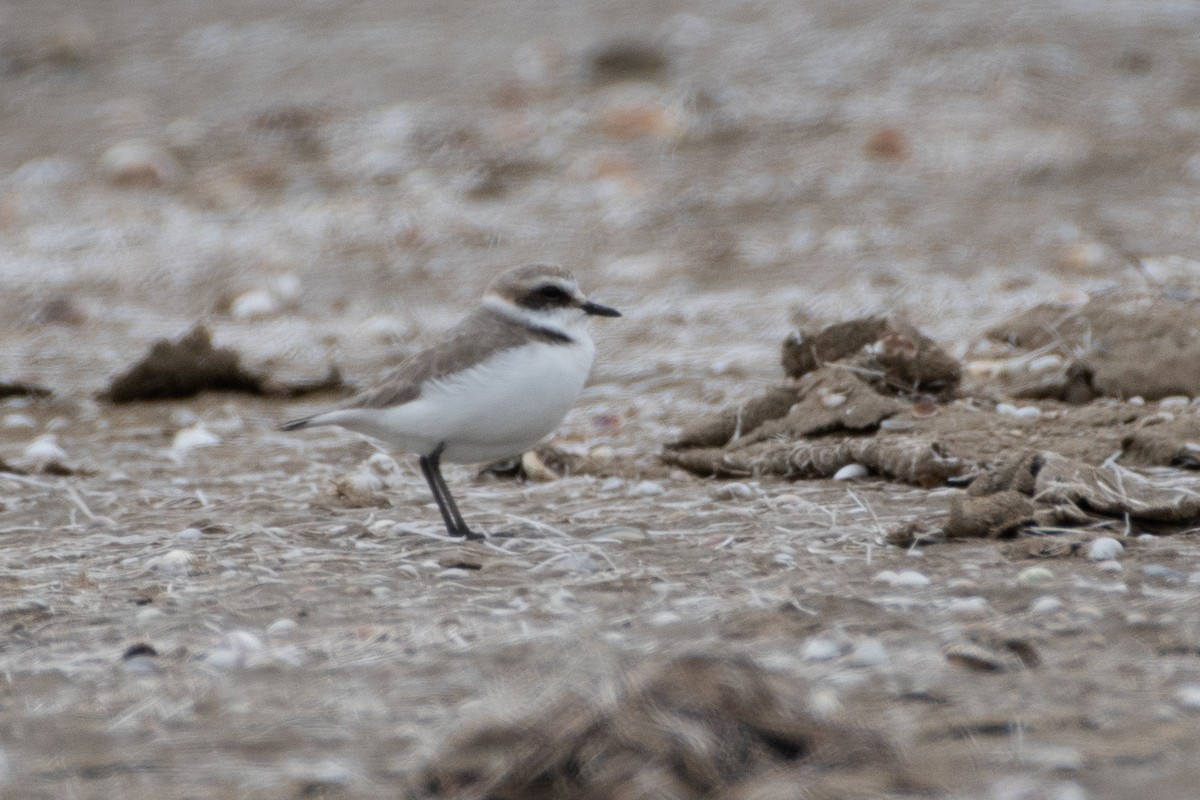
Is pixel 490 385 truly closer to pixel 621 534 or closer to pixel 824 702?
pixel 621 534

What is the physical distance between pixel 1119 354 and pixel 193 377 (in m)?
4.41

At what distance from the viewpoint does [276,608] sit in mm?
4461

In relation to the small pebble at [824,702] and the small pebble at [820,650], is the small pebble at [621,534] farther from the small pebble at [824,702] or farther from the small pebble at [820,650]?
the small pebble at [824,702]

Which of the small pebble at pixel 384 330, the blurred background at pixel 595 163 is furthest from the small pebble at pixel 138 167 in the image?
the small pebble at pixel 384 330

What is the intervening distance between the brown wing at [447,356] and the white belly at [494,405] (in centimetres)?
4

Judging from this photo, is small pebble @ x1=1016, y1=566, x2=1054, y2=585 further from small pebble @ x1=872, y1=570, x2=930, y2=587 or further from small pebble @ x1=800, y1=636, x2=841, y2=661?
small pebble @ x1=800, y1=636, x2=841, y2=661

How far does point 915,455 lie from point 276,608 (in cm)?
230

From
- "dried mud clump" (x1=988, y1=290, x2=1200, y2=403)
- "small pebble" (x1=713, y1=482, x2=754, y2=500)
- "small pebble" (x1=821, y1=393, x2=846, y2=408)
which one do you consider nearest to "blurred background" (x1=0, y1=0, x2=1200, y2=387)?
"dried mud clump" (x1=988, y1=290, x2=1200, y2=403)

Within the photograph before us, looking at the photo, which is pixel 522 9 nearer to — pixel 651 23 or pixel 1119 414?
pixel 651 23

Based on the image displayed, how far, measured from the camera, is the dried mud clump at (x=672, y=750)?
2994 millimetres

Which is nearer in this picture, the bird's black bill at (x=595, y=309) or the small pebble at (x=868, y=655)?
the small pebble at (x=868, y=655)

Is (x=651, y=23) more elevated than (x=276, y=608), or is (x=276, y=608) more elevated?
(x=651, y=23)

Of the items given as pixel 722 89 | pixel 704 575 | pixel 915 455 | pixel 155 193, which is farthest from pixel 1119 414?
pixel 155 193

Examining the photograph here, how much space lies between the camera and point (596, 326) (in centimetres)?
916
